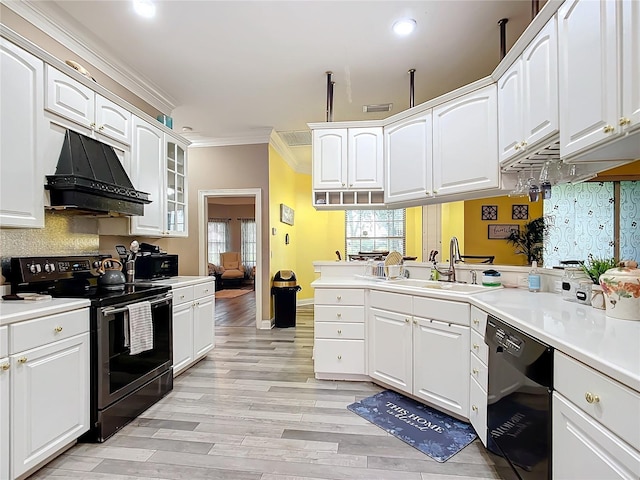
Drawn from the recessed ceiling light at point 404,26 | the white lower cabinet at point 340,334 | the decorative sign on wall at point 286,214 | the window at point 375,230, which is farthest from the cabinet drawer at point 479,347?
the window at point 375,230

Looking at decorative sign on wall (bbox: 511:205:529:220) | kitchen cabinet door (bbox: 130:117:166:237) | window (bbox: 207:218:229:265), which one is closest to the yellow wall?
decorative sign on wall (bbox: 511:205:529:220)

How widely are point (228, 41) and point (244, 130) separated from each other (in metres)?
2.13

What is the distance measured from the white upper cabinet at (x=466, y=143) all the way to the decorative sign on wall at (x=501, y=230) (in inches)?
70.5

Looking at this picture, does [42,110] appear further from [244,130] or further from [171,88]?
[244,130]

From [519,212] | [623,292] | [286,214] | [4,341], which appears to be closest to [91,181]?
[4,341]

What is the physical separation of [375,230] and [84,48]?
522 centimetres

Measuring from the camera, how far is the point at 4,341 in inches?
60.1

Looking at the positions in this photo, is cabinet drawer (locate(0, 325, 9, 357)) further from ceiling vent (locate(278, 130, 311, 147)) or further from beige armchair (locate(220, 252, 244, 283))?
beige armchair (locate(220, 252, 244, 283))

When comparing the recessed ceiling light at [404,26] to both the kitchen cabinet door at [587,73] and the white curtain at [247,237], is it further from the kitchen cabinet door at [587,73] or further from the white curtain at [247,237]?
the white curtain at [247,237]

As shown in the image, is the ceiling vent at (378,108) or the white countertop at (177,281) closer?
the white countertop at (177,281)

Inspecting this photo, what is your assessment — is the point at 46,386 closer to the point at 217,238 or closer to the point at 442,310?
the point at 442,310

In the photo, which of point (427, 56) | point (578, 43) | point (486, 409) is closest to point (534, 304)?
point (486, 409)

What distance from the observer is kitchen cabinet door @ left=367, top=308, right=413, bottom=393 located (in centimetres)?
250

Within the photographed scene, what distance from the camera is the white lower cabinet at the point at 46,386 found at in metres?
1.58
